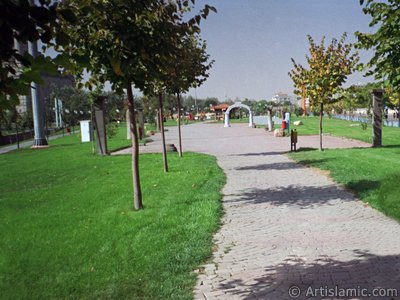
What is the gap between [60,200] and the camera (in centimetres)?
912

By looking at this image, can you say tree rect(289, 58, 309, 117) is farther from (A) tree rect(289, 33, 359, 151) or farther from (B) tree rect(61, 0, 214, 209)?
(B) tree rect(61, 0, 214, 209)

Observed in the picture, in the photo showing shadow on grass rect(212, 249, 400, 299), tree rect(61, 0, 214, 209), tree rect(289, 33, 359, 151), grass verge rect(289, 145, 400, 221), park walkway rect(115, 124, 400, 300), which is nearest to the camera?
shadow on grass rect(212, 249, 400, 299)

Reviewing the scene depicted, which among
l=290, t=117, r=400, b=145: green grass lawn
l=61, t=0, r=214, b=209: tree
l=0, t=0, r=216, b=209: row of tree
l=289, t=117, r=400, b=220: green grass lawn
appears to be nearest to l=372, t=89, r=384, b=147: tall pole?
l=290, t=117, r=400, b=145: green grass lawn

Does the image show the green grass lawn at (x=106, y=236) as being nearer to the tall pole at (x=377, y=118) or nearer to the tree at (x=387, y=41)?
the tree at (x=387, y=41)

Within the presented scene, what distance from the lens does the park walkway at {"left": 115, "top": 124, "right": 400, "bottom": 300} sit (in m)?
4.14

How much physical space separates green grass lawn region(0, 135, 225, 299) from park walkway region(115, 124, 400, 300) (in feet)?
1.11

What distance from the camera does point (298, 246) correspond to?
5312mm

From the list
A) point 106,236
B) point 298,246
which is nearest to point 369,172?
point 298,246

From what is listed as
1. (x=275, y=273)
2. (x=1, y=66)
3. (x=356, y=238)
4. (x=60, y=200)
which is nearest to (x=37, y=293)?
(x=275, y=273)

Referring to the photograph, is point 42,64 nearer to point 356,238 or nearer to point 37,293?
point 37,293

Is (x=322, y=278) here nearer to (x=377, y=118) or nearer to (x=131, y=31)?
(x=131, y=31)

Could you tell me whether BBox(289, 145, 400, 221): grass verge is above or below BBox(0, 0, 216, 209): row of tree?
below

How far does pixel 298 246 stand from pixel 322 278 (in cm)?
109

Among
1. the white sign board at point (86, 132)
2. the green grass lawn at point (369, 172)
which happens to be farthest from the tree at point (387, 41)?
the white sign board at point (86, 132)
